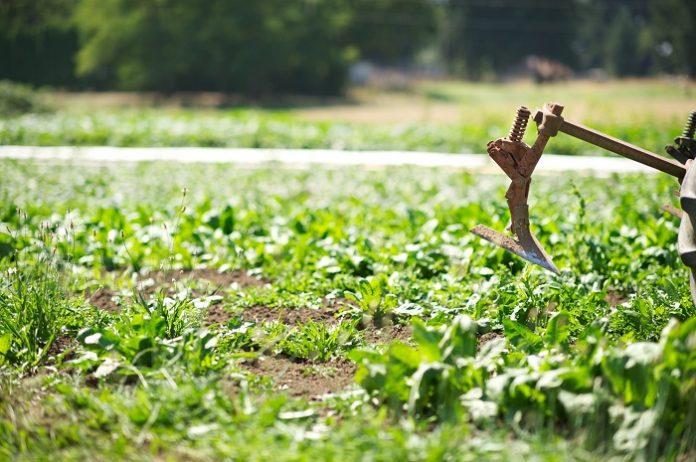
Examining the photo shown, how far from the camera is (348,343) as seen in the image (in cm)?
390

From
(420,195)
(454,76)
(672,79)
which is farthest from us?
(454,76)

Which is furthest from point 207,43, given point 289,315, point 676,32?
point 289,315

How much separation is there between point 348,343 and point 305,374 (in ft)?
1.31

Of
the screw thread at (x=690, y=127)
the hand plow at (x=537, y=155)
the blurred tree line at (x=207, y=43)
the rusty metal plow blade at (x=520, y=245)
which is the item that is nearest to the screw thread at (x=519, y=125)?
the hand plow at (x=537, y=155)

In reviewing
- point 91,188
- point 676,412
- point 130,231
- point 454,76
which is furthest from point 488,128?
point 454,76

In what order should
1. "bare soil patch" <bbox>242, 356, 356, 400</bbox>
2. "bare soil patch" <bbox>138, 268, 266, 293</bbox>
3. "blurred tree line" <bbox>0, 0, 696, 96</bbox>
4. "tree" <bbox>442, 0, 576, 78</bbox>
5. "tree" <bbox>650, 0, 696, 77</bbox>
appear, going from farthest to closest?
"tree" <bbox>442, 0, 576, 78</bbox> < "blurred tree line" <bbox>0, 0, 696, 96</bbox> < "tree" <bbox>650, 0, 696, 77</bbox> < "bare soil patch" <bbox>138, 268, 266, 293</bbox> < "bare soil patch" <bbox>242, 356, 356, 400</bbox>

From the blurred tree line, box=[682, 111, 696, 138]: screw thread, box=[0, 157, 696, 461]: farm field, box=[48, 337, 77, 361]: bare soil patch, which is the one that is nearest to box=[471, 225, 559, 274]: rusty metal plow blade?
box=[0, 157, 696, 461]: farm field

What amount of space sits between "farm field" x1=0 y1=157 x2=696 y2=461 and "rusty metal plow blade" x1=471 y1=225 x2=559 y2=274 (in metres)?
0.16

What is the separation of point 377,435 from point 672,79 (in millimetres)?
28500

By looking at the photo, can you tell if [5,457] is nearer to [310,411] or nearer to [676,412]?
[310,411]

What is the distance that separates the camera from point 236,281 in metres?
5.32

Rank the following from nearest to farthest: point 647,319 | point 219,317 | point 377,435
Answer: point 377,435
point 647,319
point 219,317

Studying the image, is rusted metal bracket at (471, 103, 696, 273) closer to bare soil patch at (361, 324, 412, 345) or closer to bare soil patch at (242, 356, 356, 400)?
bare soil patch at (361, 324, 412, 345)

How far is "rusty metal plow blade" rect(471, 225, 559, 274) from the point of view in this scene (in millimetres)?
4117
